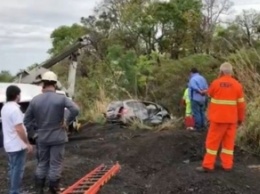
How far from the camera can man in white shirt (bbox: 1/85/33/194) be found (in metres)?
8.70

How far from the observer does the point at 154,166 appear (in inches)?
518

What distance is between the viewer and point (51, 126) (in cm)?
939

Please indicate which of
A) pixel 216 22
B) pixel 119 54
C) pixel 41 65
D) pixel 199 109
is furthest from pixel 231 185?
pixel 216 22

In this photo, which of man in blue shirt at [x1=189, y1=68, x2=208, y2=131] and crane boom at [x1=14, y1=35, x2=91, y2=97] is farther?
crane boom at [x1=14, y1=35, x2=91, y2=97]

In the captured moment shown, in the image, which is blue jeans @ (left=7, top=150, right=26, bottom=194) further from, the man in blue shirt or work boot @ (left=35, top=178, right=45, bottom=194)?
the man in blue shirt

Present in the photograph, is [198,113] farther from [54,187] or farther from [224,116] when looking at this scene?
[54,187]

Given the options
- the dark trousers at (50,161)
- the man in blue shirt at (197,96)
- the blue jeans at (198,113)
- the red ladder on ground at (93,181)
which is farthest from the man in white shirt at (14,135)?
the blue jeans at (198,113)

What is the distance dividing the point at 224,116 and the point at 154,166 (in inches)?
115

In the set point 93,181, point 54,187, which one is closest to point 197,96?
point 93,181

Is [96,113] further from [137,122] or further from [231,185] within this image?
[231,185]

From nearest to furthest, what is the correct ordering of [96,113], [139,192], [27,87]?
[139,192] < [27,87] < [96,113]

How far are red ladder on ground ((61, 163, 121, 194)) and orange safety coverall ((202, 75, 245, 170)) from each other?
69.5 inches

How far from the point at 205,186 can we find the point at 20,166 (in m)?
2.82

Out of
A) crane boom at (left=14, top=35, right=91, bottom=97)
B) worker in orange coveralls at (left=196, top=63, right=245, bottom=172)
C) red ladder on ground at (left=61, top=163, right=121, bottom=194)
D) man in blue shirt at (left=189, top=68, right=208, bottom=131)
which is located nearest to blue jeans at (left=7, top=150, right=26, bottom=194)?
red ladder on ground at (left=61, top=163, right=121, bottom=194)
